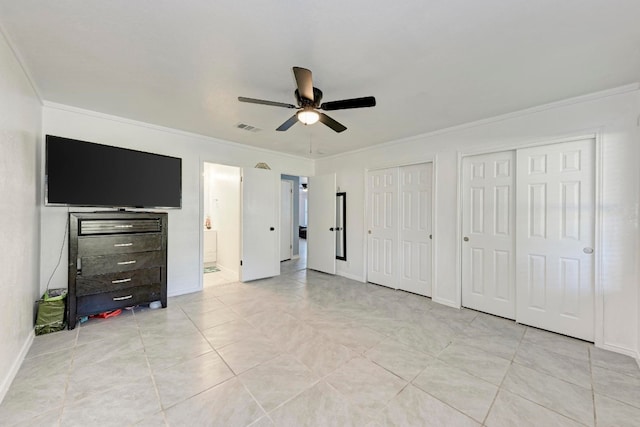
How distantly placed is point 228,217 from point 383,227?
2.86 m

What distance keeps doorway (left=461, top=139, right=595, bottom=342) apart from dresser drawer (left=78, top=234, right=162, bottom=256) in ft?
12.9

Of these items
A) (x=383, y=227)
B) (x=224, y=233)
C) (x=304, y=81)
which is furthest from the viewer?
(x=224, y=233)

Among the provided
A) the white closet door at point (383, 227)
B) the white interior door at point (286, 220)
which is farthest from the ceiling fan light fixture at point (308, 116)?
the white interior door at point (286, 220)

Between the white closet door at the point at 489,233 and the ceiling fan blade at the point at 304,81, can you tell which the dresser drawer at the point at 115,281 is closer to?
the ceiling fan blade at the point at 304,81

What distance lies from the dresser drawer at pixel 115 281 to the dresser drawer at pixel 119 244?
25 centimetres

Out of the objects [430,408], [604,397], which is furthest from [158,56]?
[604,397]

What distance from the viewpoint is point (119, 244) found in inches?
114

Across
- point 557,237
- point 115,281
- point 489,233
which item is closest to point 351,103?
point 489,233

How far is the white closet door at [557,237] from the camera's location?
8.28ft

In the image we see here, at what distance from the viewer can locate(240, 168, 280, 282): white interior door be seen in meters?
4.45

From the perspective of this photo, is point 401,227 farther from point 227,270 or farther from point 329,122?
point 227,270

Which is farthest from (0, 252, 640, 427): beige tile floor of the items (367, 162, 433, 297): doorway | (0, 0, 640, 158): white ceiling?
(0, 0, 640, 158): white ceiling

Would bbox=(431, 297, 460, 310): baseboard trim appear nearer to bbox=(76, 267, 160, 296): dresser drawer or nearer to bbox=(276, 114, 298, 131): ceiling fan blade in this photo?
bbox=(276, 114, 298, 131): ceiling fan blade

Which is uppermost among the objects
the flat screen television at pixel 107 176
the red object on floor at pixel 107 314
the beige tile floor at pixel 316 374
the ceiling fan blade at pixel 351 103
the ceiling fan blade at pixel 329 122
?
the ceiling fan blade at pixel 351 103
